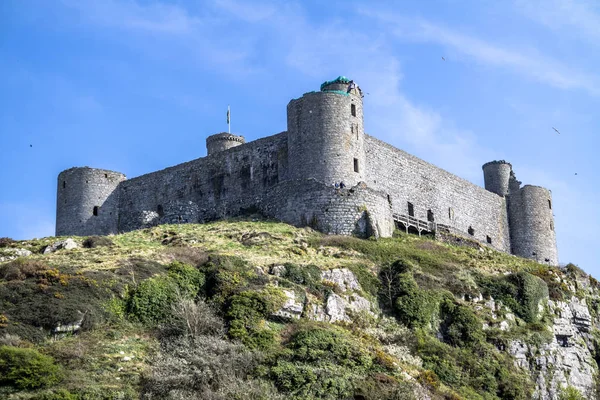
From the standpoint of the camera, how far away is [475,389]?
127 feet

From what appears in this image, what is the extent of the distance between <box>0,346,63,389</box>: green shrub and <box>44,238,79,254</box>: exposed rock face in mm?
12369

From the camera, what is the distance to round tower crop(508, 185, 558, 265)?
66562 mm

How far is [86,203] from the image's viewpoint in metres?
61.4

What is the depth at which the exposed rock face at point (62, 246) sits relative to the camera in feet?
143

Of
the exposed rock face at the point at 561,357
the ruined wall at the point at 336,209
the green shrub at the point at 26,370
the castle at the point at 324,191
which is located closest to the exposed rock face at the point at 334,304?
the exposed rock face at the point at 561,357

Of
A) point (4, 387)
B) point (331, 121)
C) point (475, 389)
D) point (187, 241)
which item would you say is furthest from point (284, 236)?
point (4, 387)

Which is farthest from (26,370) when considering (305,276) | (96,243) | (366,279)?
(366,279)

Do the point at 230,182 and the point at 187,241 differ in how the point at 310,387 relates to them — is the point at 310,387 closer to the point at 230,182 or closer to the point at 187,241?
the point at 187,241

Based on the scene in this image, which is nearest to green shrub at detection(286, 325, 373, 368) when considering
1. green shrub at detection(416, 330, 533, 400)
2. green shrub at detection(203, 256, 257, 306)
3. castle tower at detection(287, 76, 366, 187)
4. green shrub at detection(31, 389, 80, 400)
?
green shrub at detection(203, 256, 257, 306)

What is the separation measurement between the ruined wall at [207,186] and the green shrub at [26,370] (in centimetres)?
2510

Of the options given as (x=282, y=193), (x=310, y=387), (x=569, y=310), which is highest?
(x=282, y=193)

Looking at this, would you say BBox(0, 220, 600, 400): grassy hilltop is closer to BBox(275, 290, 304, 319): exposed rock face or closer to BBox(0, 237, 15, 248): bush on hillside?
BBox(275, 290, 304, 319): exposed rock face

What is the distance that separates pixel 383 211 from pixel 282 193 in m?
5.38

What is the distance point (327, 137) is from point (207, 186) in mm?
9963
